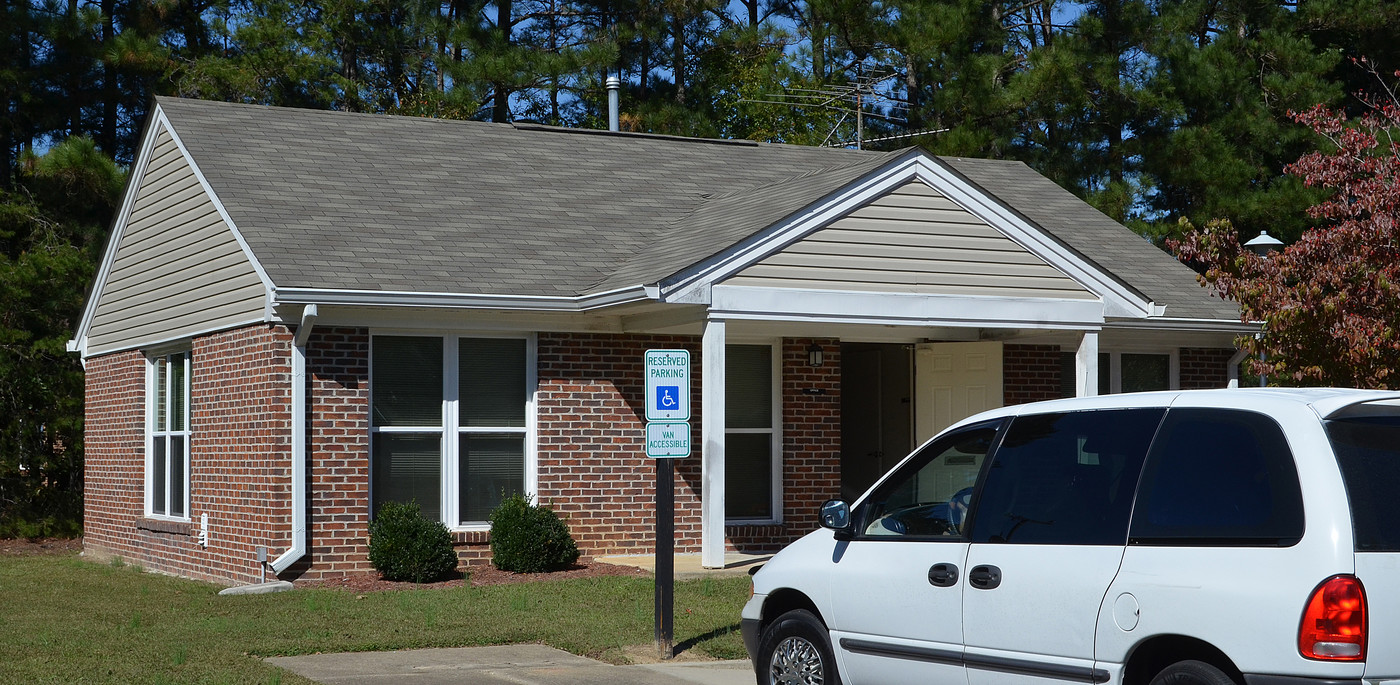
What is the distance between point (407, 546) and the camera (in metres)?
13.4

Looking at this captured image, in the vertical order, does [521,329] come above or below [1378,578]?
above

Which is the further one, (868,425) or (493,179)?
(868,425)

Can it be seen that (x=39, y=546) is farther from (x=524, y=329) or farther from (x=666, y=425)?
(x=666, y=425)

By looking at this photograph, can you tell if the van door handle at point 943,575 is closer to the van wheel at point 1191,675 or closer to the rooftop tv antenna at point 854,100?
the van wheel at point 1191,675

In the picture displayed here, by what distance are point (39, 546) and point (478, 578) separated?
10635mm

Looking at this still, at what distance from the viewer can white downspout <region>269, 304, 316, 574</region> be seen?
13430 millimetres

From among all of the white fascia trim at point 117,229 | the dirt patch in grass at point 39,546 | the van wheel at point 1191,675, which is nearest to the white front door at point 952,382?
the white fascia trim at point 117,229

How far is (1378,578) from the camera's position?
5223 millimetres

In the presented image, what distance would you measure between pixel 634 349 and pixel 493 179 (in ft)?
11.0

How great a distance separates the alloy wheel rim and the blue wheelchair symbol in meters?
2.39

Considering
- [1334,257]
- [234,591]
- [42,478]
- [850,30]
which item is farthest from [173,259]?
[850,30]

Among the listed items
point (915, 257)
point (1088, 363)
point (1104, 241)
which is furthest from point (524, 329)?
point (1104, 241)

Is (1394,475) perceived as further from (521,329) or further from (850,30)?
(850,30)

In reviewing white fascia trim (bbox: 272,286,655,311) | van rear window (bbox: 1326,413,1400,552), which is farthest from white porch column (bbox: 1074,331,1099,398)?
van rear window (bbox: 1326,413,1400,552)
